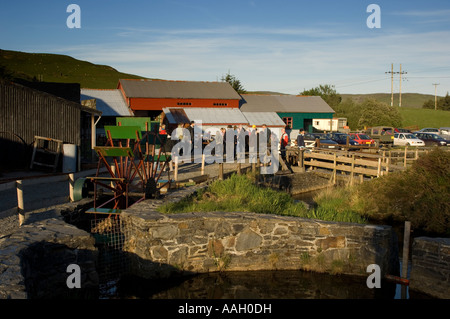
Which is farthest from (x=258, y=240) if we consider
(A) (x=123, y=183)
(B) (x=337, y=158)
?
(B) (x=337, y=158)

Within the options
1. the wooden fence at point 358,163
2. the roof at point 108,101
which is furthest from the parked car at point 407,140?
→ the roof at point 108,101

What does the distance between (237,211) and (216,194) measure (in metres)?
1.86

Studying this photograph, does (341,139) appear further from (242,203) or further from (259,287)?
(259,287)

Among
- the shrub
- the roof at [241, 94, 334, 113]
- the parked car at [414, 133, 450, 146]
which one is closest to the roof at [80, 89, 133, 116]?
the roof at [241, 94, 334, 113]

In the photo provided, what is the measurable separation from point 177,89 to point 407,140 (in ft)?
72.0

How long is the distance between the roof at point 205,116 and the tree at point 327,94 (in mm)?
37238

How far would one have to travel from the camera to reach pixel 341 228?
9969 mm

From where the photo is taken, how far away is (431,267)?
8883 millimetres

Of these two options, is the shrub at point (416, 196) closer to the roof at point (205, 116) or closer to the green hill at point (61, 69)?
the roof at point (205, 116)

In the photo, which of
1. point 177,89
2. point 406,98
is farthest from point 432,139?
point 406,98

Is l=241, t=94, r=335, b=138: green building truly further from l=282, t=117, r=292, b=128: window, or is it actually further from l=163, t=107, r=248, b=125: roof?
l=163, t=107, r=248, b=125: roof

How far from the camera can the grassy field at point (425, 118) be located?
2889 inches

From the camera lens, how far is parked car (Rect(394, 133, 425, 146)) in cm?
3953
